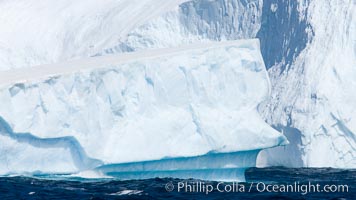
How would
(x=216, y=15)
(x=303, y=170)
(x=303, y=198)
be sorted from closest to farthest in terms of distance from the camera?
(x=303, y=198)
(x=303, y=170)
(x=216, y=15)

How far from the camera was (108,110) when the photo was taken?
14.7 metres

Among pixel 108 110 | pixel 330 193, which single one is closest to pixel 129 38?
pixel 108 110

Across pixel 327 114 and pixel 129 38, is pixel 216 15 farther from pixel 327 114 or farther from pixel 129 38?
pixel 327 114

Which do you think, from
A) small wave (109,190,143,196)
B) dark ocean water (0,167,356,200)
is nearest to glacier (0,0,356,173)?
dark ocean water (0,167,356,200)

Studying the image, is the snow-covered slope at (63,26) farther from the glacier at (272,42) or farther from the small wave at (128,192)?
the small wave at (128,192)

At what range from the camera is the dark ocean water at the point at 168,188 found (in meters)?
13.3

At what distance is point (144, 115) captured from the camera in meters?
14.9

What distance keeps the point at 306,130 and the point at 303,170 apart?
2.85ft

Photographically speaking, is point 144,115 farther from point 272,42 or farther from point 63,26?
point 63,26

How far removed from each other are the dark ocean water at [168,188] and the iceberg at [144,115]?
0.28 m

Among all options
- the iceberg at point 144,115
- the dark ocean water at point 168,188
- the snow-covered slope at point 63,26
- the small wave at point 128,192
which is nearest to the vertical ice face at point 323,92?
the dark ocean water at point 168,188

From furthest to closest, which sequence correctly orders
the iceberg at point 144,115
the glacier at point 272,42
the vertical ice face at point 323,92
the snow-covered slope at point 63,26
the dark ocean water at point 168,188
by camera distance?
1. the snow-covered slope at point 63,26
2. the glacier at point 272,42
3. the vertical ice face at point 323,92
4. the iceberg at point 144,115
5. the dark ocean water at point 168,188

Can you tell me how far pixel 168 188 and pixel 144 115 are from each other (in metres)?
1.50

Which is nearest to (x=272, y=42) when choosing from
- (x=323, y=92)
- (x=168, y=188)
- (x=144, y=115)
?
(x=323, y=92)
